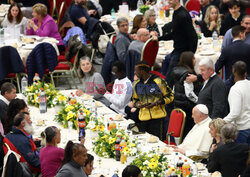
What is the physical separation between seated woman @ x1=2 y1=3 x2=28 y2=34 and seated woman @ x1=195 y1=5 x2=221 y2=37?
3.40m

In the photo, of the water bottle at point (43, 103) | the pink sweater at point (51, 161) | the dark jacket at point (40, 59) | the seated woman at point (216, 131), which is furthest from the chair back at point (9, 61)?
the seated woman at point (216, 131)

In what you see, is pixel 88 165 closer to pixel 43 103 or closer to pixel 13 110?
pixel 13 110

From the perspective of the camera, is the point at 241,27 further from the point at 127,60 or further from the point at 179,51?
the point at 127,60

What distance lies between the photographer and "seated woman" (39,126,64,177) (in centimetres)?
649

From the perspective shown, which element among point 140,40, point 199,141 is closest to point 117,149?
point 199,141

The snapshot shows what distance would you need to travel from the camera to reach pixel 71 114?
768 cm

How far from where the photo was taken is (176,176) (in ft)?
19.5

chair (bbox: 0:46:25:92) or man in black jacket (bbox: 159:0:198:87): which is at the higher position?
man in black jacket (bbox: 159:0:198:87)

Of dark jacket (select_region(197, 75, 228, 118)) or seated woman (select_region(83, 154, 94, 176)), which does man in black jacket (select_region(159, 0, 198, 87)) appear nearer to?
dark jacket (select_region(197, 75, 228, 118))

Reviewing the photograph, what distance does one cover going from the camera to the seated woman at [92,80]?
8922mm

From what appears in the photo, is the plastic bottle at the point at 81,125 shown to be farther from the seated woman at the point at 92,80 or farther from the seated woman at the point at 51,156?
the seated woman at the point at 92,80

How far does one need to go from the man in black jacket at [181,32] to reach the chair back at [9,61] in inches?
101

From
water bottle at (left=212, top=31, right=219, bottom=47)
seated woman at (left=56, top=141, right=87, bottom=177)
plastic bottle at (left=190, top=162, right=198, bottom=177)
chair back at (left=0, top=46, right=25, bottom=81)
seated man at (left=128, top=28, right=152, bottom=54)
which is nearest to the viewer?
seated woman at (left=56, top=141, right=87, bottom=177)

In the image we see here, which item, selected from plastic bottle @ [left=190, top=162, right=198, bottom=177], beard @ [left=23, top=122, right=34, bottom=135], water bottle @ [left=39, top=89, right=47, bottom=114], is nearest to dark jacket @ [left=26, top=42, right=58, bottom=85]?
water bottle @ [left=39, top=89, right=47, bottom=114]
